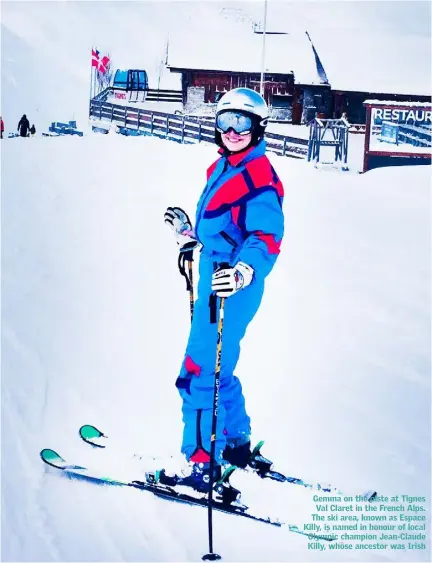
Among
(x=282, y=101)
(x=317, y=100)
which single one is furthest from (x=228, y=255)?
(x=317, y=100)

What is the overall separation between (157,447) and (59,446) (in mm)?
421

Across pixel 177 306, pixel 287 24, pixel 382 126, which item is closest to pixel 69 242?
pixel 177 306

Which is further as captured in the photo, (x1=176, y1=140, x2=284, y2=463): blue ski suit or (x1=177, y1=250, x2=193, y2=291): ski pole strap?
(x1=177, y1=250, x2=193, y2=291): ski pole strap

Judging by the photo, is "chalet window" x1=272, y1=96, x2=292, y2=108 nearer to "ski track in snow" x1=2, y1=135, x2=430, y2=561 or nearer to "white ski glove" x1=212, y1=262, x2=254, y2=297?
"ski track in snow" x1=2, y1=135, x2=430, y2=561

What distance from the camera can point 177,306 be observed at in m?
3.22

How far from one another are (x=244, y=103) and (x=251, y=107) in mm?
30

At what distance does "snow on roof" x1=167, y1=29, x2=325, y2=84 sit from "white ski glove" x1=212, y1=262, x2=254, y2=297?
3.78ft

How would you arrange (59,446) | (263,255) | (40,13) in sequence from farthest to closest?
(40,13) → (59,446) → (263,255)

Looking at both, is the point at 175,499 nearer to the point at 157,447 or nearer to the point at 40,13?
the point at 157,447

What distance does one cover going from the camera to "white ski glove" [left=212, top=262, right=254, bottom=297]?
2.45 meters

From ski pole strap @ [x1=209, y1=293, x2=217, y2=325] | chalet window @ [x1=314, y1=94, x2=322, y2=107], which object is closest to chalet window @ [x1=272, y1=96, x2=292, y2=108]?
chalet window @ [x1=314, y1=94, x2=322, y2=107]

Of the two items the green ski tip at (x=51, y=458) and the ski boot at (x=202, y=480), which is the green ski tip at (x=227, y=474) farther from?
the green ski tip at (x=51, y=458)

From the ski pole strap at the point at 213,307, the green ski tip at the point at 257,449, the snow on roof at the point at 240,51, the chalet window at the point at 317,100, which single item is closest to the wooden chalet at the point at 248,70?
the snow on roof at the point at 240,51

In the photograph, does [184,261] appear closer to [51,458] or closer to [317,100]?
[51,458]
